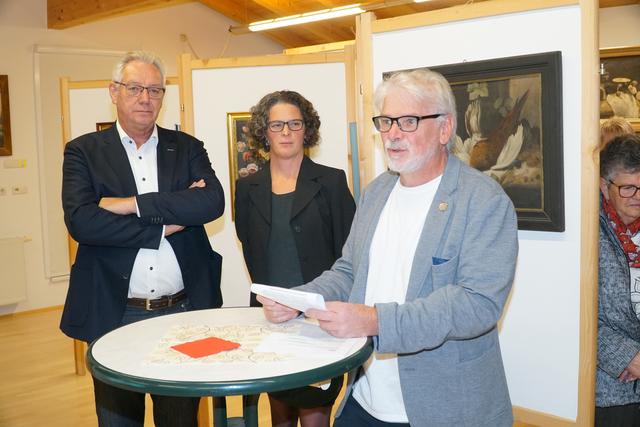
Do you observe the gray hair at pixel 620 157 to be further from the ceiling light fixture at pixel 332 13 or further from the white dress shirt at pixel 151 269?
the ceiling light fixture at pixel 332 13

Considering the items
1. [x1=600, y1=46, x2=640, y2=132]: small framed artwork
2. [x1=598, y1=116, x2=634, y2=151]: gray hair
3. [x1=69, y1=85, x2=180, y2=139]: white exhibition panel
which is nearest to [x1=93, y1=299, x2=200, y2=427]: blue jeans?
[x1=598, y1=116, x2=634, y2=151]: gray hair

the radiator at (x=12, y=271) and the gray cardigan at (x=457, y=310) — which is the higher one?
the gray cardigan at (x=457, y=310)

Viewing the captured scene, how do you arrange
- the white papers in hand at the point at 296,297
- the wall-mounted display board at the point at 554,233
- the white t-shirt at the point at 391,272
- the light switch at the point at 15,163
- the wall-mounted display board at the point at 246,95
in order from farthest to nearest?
the light switch at the point at 15,163
the wall-mounted display board at the point at 246,95
the wall-mounted display board at the point at 554,233
the white t-shirt at the point at 391,272
the white papers in hand at the point at 296,297

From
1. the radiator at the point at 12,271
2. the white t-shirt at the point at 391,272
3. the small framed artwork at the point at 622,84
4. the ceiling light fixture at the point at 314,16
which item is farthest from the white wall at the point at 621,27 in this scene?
the radiator at the point at 12,271

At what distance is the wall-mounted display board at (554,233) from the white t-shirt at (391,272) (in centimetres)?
70

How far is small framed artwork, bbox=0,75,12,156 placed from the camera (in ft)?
23.1

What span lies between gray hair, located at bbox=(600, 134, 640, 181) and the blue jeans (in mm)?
1702

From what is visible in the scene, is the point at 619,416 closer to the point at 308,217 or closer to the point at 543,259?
the point at 543,259

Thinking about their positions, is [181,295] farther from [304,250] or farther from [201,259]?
[304,250]

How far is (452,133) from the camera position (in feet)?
6.39

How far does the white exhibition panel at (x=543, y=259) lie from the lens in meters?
2.33

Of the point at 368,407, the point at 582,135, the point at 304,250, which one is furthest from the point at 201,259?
the point at 582,135

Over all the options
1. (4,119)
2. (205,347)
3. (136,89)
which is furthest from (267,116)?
(4,119)

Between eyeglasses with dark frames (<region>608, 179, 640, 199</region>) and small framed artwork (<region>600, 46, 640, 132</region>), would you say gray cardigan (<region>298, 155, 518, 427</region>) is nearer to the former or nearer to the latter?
eyeglasses with dark frames (<region>608, 179, 640, 199</region>)
